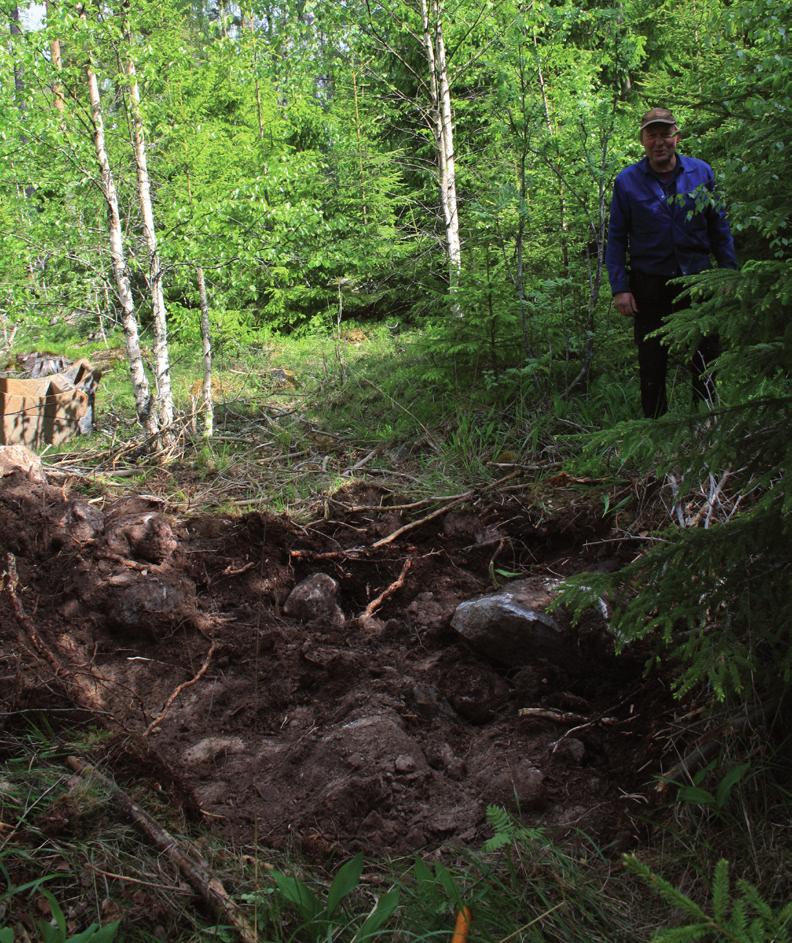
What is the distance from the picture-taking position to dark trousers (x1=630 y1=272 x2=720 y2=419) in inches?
191

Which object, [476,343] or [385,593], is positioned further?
[476,343]

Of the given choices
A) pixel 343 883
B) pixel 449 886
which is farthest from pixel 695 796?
pixel 343 883

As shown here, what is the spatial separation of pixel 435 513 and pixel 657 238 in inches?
88.3

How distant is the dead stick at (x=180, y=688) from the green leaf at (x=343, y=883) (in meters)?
1.33

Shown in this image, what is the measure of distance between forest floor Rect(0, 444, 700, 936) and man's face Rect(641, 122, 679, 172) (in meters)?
2.02

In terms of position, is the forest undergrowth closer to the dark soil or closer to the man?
the dark soil

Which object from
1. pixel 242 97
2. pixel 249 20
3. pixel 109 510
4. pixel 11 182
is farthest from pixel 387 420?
pixel 249 20

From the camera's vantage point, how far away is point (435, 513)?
4918mm

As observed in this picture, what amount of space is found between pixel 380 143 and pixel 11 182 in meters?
8.36

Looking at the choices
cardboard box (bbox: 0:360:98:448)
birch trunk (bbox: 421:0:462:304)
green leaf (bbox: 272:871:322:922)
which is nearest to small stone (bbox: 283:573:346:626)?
green leaf (bbox: 272:871:322:922)

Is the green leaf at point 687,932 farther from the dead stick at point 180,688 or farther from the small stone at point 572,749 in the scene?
the dead stick at point 180,688

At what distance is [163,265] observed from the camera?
8125 millimetres

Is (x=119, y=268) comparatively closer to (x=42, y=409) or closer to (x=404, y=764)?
(x=42, y=409)

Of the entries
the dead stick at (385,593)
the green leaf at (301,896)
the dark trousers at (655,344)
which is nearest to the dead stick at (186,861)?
the green leaf at (301,896)
